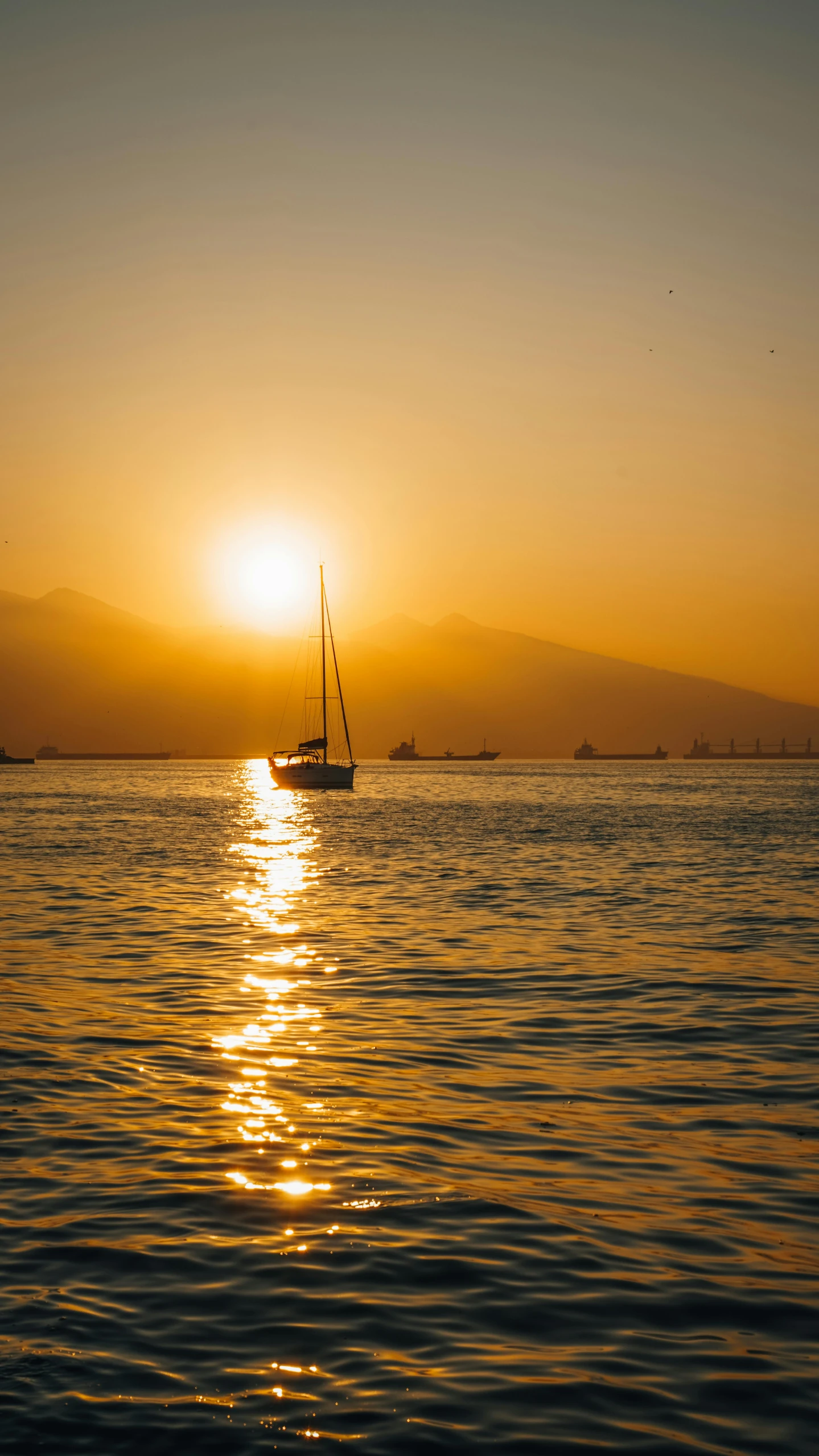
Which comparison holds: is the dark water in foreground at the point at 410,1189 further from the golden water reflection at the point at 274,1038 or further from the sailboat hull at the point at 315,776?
the sailboat hull at the point at 315,776

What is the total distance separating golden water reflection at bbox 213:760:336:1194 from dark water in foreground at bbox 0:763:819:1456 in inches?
3.2

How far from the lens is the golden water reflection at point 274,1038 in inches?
455

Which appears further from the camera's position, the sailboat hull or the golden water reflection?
the sailboat hull

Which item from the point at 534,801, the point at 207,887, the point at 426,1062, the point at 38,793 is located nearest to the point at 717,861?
the point at 207,887

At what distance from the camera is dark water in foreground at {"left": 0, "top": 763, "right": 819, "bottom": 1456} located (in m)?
7.17

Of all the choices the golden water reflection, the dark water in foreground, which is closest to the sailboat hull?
the golden water reflection

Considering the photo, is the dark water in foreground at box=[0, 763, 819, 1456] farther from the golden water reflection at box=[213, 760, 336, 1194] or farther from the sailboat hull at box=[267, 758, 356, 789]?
the sailboat hull at box=[267, 758, 356, 789]

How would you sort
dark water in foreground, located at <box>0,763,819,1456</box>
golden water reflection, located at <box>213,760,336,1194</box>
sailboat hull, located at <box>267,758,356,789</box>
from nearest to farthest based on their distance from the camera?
1. dark water in foreground, located at <box>0,763,819,1456</box>
2. golden water reflection, located at <box>213,760,336,1194</box>
3. sailboat hull, located at <box>267,758,356,789</box>

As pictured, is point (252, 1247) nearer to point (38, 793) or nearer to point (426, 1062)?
point (426, 1062)

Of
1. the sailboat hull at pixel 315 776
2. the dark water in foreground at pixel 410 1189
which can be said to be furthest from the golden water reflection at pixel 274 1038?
the sailboat hull at pixel 315 776

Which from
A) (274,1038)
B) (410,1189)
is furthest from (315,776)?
(410,1189)

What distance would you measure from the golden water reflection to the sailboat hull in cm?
9290

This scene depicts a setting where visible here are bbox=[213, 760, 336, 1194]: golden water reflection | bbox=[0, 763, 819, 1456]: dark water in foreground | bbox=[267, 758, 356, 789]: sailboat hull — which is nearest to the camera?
bbox=[0, 763, 819, 1456]: dark water in foreground

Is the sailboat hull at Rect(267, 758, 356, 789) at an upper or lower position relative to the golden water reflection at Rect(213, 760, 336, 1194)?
upper
